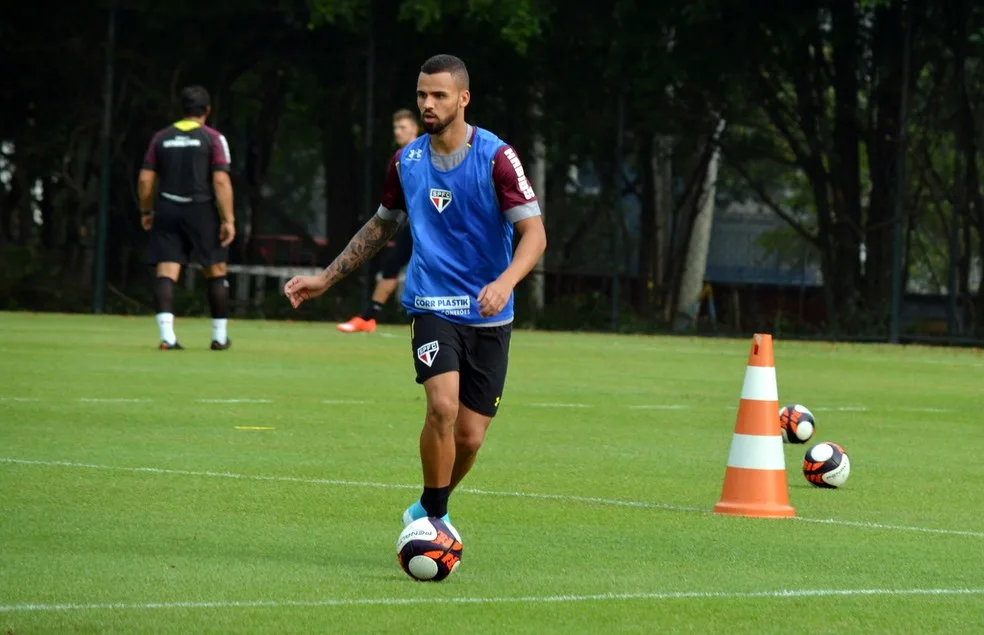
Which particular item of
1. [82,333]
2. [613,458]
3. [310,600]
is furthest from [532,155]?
[310,600]

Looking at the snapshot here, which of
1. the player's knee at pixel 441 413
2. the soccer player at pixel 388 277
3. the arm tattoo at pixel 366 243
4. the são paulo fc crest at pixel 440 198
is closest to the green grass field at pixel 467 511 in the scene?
the player's knee at pixel 441 413

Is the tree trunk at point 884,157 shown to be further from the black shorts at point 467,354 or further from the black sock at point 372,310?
the black shorts at point 467,354

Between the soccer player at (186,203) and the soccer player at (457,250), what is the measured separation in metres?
11.8

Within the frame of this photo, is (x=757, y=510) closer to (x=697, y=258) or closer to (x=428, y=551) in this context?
(x=428, y=551)

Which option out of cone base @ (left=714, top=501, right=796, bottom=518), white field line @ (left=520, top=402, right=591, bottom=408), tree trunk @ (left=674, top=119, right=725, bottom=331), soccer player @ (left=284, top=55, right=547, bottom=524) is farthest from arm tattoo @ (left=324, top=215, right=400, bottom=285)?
tree trunk @ (left=674, top=119, right=725, bottom=331)

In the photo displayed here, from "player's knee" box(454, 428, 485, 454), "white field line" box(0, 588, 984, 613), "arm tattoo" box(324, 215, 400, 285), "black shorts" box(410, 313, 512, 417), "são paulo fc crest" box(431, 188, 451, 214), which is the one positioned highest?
"são paulo fc crest" box(431, 188, 451, 214)

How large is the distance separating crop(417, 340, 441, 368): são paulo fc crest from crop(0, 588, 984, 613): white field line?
1.30 meters

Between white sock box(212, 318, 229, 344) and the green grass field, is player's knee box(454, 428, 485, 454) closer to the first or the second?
the green grass field

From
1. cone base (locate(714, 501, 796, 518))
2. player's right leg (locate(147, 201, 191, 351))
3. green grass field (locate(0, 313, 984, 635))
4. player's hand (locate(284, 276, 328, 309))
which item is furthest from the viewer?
player's right leg (locate(147, 201, 191, 351))

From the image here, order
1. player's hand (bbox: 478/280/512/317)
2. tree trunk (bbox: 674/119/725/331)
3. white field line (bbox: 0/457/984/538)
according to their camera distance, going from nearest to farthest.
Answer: player's hand (bbox: 478/280/512/317)
white field line (bbox: 0/457/984/538)
tree trunk (bbox: 674/119/725/331)

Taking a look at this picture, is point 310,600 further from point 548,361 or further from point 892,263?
point 892,263

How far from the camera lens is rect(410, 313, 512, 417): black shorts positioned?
7918mm

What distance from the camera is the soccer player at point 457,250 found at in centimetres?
792

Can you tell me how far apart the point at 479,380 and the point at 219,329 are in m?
12.5
